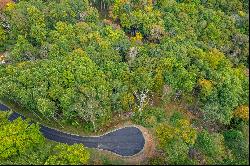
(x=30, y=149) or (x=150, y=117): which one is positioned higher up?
(x=30, y=149)

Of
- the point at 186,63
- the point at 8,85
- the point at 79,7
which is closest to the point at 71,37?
the point at 79,7

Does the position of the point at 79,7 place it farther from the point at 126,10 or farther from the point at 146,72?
the point at 146,72

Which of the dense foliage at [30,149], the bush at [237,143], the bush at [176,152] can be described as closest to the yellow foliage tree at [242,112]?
the bush at [237,143]

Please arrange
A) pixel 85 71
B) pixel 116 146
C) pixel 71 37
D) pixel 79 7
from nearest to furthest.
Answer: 1. pixel 116 146
2. pixel 85 71
3. pixel 71 37
4. pixel 79 7

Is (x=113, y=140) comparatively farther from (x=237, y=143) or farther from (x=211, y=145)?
(x=237, y=143)

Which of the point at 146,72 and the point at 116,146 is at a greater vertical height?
the point at 146,72

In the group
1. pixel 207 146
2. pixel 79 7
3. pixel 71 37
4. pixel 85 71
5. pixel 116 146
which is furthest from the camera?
pixel 79 7

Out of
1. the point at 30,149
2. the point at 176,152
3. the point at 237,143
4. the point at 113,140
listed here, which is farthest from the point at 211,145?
the point at 30,149

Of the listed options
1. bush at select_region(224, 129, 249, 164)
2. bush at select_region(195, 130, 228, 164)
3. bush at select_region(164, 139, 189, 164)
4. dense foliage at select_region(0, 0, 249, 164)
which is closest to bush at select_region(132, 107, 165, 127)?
dense foliage at select_region(0, 0, 249, 164)

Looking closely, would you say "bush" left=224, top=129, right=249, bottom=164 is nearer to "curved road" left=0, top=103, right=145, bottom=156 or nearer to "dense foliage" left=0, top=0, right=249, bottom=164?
"dense foliage" left=0, top=0, right=249, bottom=164
